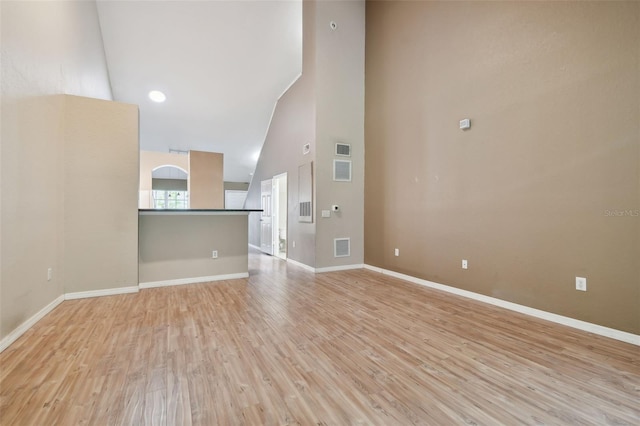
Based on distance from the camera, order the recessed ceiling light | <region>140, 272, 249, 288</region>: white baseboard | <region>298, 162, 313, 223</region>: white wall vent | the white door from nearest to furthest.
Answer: <region>140, 272, 249, 288</region>: white baseboard → <region>298, 162, 313, 223</region>: white wall vent → the recessed ceiling light → the white door

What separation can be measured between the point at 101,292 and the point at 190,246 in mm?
1228

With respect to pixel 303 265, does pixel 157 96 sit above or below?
above

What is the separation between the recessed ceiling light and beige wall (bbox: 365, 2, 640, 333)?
5154 millimetres

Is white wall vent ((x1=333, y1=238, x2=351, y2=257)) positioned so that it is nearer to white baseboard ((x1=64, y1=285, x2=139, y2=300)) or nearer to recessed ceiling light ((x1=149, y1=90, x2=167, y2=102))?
white baseboard ((x1=64, y1=285, x2=139, y2=300))

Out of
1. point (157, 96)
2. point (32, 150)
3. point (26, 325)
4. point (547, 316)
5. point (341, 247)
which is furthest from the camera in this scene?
point (157, 96)

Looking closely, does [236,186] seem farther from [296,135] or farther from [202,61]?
[296,135]

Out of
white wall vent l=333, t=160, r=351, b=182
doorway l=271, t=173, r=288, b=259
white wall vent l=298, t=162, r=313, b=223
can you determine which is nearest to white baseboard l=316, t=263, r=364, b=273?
white wall vent l=298, t=162, r=313, b=223

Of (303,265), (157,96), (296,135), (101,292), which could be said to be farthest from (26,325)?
(157,96)

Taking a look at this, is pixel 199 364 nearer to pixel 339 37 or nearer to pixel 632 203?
pixel 632 203

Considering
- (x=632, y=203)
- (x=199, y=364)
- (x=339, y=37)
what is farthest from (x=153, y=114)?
(x=632, y=203)

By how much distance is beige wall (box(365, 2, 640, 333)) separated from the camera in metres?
2.52

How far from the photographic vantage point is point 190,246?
178 inches

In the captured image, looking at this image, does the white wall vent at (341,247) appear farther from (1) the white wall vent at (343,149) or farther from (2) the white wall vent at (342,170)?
(1) the white wall vent at (343,149)

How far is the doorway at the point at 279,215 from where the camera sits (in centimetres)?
728
